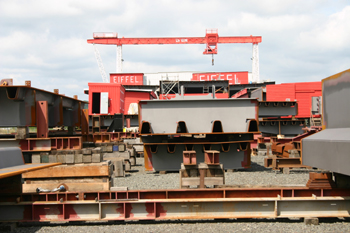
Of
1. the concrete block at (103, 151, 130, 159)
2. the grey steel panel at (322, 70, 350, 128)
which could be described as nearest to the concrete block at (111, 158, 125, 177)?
the concrete block at (103, 151, 130, 159)

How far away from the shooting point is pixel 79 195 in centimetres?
519

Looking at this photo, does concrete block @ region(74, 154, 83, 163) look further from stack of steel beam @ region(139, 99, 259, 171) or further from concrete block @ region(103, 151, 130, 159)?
concrete block @ region(103, 151, 130, 159)

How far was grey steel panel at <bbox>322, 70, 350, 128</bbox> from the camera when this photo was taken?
404 cm

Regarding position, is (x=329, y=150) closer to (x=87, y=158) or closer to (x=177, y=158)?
(x=87, y=158)

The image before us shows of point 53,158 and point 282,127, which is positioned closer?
point 53,158

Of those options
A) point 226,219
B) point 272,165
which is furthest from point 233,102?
point 226,219

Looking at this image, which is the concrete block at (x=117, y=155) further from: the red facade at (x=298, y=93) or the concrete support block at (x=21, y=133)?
the red facade at (x=298, y=93)

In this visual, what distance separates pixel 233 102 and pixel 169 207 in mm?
5877

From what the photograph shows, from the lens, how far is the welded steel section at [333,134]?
371 centimetres

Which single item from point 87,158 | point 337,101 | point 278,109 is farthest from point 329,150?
point 278,109

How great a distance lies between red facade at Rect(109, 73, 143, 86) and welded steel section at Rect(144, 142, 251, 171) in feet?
119

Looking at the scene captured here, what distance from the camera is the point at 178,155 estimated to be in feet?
33.4

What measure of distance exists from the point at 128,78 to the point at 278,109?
3098 cm

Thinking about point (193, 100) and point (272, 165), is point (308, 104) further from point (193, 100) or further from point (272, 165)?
point (193, 100)
